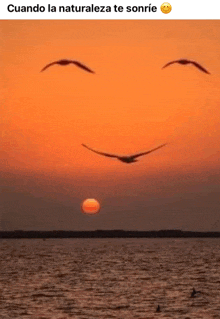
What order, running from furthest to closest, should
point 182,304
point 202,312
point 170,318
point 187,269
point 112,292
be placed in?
point 187,269
point 112,292
point 182,304
point 202,312
point 170,318

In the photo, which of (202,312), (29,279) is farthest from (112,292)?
Result: (29,279)

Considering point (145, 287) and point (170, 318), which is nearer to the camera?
point (170, 318)

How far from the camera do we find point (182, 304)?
149 feet
